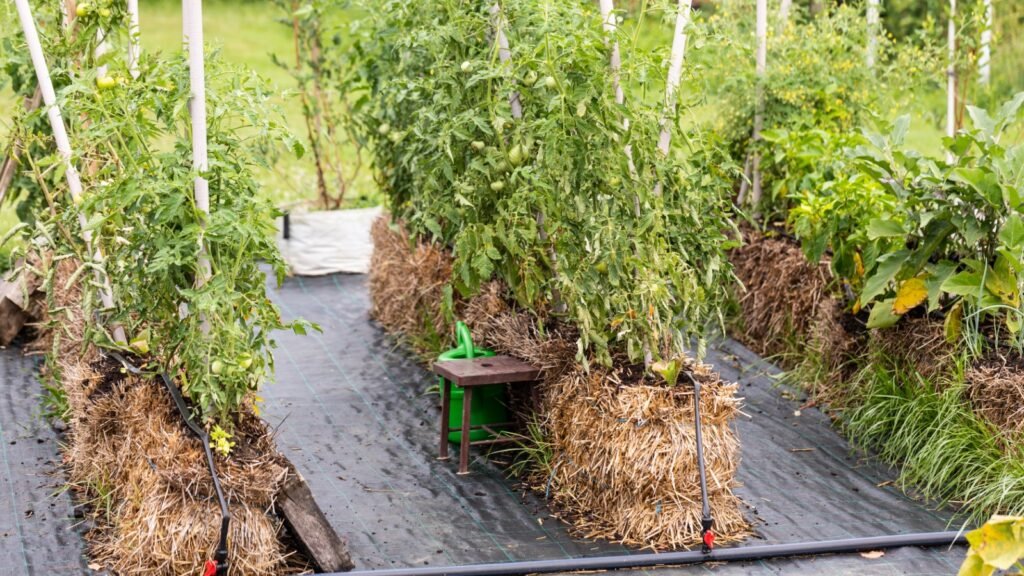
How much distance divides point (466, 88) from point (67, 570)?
7.13ft

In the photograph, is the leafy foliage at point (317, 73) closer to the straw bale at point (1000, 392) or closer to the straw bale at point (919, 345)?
the straw bale at point (919, 345)

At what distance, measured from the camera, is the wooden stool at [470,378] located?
193 inches

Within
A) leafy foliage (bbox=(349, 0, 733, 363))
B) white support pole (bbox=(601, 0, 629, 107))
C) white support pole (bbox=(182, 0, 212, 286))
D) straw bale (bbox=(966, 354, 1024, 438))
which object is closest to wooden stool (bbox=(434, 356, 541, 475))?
leafy foliage (bbox=(349, 0, 733, 363))

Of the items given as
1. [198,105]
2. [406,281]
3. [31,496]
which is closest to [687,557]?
[198,105]

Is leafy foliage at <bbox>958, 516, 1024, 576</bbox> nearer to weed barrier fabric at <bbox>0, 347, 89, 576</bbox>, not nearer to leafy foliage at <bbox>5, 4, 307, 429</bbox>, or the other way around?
leafy foliage at <bbox>5, 4, 307, 429</bbox>

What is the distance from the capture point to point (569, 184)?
436 centimetres

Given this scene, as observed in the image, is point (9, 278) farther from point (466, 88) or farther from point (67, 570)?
point (466, 88)

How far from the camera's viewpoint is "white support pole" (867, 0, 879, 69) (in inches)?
271

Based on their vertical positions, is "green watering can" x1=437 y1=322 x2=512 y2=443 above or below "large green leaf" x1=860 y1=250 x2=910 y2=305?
below

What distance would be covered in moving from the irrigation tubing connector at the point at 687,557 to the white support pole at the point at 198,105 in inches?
47.7

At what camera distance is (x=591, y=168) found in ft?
14.3

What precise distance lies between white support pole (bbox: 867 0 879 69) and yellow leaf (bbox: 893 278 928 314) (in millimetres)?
2136

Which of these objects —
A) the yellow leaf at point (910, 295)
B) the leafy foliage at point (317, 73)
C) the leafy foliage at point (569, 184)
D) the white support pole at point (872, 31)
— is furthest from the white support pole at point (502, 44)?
the leafy foliage at point (317, 73)

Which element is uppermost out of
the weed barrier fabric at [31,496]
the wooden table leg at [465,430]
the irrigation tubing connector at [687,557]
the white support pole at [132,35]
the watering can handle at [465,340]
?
the white support pole at [132,35]
